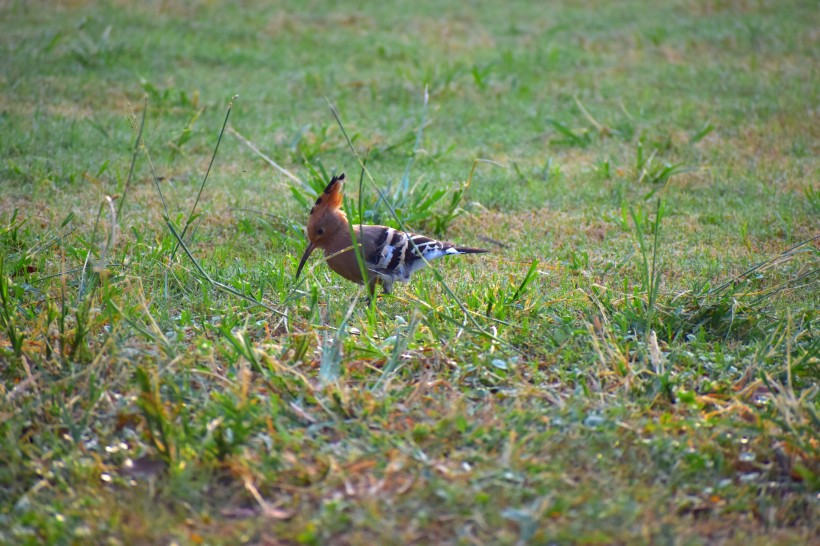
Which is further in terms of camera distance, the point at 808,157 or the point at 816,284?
the point at 808,157

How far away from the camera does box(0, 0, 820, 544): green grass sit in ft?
8.98

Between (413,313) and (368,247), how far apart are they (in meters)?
0.75

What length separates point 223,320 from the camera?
380cm

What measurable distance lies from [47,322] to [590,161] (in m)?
4.40

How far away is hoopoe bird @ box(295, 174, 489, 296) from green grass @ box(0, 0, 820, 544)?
0.46 ft

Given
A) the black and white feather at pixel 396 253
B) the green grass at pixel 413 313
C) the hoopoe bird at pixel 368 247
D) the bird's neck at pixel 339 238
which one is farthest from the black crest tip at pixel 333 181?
the green grass at pixel 413 313

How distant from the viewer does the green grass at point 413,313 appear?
2736 mm

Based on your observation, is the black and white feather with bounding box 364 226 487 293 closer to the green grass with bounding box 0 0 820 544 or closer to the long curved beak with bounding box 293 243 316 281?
the green grass with bounding box 0 0 820 544

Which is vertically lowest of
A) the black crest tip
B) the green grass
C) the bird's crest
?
the green grass

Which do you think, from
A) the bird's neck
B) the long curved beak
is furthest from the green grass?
the bird's neck

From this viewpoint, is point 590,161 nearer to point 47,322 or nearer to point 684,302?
point 684,302

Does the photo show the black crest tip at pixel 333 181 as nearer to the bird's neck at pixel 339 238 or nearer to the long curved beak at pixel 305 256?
the bird's neck at pixel 339 238

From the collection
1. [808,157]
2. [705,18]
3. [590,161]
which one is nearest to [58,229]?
[590,161]

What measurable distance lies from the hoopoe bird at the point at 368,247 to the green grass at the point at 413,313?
5.5 inches
